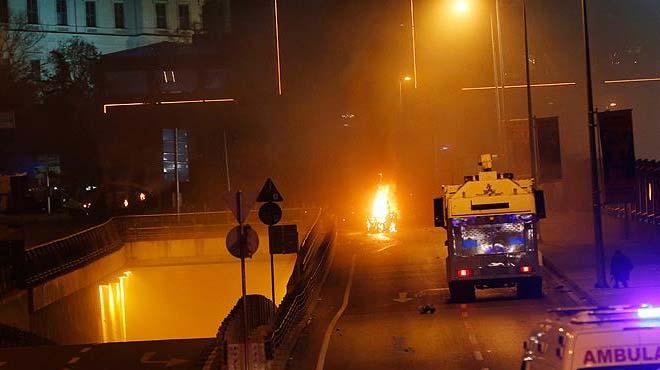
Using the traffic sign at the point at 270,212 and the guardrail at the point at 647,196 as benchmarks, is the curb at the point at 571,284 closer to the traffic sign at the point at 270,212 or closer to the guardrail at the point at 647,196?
the guardrail at the point at 647,196

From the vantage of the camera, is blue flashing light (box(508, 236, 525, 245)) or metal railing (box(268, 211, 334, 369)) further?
blue flashing light (box(508, 236, 525, 245))

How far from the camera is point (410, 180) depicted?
213ft

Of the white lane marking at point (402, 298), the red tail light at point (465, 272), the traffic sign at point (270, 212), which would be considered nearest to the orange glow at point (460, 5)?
the white lane marking at point (402, 298)

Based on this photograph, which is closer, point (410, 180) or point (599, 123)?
point (599, 123)

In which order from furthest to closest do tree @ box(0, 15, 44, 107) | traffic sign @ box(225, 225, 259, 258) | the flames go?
tree @ box(0, 15, 44, 107) → the flames → traffic sign @ box(225, 225, 259, 258)

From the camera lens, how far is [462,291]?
2494 centimetres

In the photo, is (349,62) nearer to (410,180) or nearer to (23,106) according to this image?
(410,180)

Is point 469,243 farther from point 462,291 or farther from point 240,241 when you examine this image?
point 240,241

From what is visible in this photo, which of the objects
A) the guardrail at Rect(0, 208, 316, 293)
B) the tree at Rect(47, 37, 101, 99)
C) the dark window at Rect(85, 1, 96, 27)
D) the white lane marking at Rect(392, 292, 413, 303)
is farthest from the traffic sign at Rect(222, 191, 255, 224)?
the dark window at Rect(85, 1, 96, 27)

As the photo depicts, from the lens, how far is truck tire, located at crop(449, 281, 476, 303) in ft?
81.0

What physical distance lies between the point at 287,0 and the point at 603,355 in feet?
228

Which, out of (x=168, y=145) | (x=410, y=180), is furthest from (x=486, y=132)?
(x=168, y=145)

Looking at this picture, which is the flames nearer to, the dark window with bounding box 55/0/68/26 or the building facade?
the building facade

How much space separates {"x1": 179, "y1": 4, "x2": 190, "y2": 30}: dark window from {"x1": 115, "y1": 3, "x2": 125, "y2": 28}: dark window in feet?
21.3
